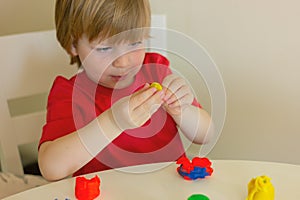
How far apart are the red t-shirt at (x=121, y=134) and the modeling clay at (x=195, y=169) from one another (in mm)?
190

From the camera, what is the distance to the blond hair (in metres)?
0.79

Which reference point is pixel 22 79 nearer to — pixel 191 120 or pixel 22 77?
pixel 22 77

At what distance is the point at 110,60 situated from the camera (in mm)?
807

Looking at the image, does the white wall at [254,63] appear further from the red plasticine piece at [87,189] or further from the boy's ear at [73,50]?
the red plasticine piece at [87,189]

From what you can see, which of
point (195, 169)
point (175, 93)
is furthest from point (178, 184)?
point (175, 93)

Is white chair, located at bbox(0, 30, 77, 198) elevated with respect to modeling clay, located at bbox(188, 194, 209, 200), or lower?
elevated

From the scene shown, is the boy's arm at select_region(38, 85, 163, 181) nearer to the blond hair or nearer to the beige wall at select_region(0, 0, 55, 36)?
the blond hair

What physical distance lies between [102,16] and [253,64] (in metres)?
0.41

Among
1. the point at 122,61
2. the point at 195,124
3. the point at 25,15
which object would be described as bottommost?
the point at 195,124

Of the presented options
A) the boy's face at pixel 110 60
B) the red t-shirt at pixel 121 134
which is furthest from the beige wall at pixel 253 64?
the boy's face at pixel 110 60

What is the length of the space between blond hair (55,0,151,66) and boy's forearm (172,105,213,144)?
17 cm

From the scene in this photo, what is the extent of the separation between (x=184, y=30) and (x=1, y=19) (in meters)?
0.47

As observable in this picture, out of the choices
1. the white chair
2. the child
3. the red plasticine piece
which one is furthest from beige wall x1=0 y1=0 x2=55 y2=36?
the red plasticine piece

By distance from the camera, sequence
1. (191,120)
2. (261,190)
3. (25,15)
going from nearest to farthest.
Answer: (261,190) < (191,120) < (25,15)
